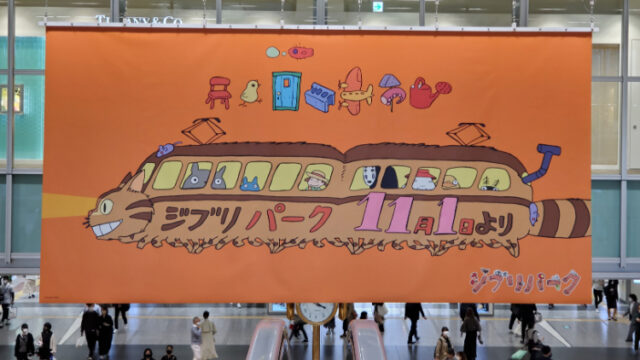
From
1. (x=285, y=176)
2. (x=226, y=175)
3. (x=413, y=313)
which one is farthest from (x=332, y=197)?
(x=413, y=313)

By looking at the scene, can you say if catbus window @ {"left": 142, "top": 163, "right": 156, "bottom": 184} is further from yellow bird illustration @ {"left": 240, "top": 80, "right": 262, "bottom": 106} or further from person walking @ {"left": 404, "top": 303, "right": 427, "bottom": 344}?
person walking @ {"left": 404, "top": 303, "right": 427, "bottom": 344}

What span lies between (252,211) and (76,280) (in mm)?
2933

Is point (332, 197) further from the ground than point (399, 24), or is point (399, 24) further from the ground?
point (399, 24)

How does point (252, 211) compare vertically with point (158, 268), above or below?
above

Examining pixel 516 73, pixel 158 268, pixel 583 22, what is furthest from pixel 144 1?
pixel 583 22

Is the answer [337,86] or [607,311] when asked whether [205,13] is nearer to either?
[337,86]

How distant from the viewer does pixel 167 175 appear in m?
10.7

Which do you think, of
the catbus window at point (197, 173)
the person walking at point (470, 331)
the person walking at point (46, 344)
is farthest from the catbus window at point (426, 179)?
the person walking at point (46, 344)

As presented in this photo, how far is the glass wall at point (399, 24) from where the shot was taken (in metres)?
11.6

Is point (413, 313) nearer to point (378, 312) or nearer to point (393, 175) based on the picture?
point (378, 312)

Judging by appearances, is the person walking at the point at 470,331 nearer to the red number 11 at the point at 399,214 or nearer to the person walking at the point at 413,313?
the person walking at the point at 413,313

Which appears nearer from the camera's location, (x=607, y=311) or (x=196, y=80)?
(x=196, y=80)

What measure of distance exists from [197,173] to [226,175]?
1.51 feet

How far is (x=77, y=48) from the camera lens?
10.7m
